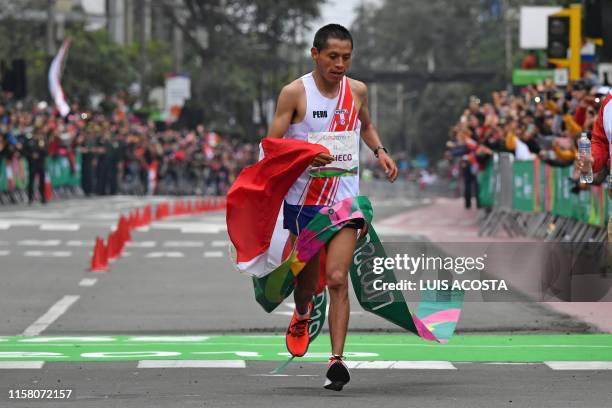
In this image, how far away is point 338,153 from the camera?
404 inches

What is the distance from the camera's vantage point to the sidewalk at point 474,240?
Answer: 12.1 metres

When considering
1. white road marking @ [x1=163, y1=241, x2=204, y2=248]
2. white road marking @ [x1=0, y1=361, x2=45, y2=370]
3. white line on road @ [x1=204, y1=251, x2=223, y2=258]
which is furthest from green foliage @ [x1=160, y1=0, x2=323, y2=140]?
white road marking @ [x1=0, y1=361, x2=45, y2=370]

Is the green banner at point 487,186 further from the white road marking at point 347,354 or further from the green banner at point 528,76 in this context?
the white road marking at point 347,354

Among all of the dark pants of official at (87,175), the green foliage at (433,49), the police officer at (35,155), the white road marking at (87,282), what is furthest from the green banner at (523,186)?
the green foliage at (433,49)

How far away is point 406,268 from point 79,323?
15.2 ft

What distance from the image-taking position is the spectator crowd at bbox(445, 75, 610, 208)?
22.5m

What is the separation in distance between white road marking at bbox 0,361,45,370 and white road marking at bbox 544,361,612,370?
3031mm

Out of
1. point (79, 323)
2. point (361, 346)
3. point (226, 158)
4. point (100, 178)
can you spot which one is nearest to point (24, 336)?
point (79, 323)

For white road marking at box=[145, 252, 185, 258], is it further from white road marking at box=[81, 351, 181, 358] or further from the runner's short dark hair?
the runner's short dark hair

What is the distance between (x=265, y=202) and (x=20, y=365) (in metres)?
1.92

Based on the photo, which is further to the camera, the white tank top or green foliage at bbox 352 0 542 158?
green foliage at bbox 352 0 542 158

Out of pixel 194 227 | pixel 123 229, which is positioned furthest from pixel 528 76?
pixel 123 229

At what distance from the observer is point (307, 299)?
10531 millimetres

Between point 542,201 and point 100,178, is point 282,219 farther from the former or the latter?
point 100,178
